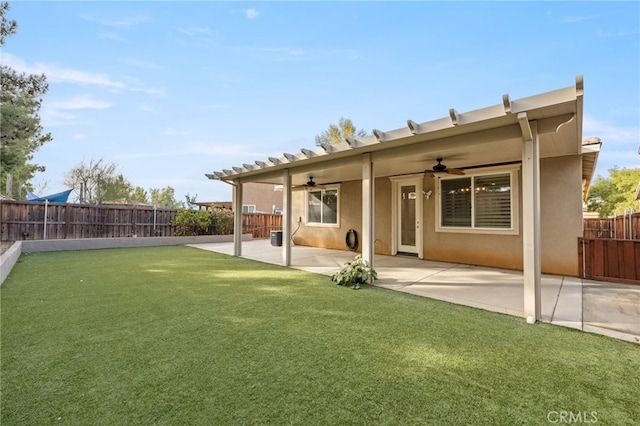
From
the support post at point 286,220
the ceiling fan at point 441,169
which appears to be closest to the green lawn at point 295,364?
the support post at point 286,220

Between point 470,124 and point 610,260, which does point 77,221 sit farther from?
point 610,260

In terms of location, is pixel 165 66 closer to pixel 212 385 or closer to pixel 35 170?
pixel 212 385

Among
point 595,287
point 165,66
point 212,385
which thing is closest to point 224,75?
point 165,66

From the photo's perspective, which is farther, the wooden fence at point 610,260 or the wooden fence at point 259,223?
the wooden fence at point 259,223

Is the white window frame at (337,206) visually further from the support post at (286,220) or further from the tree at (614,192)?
the tree at (614,192)

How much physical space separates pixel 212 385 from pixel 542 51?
1156 centimetres

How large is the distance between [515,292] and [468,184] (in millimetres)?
3256

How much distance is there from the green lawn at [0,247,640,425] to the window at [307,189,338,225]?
20.5ft

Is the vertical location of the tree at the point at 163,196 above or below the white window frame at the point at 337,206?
above

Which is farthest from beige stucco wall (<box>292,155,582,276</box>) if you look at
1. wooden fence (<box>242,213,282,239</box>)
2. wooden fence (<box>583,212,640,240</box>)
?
wooden fence (<box>242,213,282,239</box>)

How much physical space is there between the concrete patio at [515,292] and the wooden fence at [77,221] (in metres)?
7.84

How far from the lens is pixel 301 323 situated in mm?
3193

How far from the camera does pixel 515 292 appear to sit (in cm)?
449

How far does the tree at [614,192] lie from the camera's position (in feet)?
64.2
